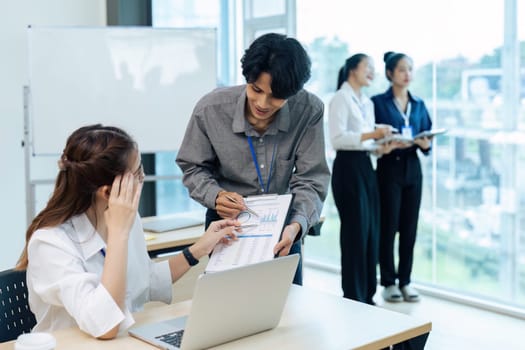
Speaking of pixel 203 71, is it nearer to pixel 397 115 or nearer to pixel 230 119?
pixel 397 115

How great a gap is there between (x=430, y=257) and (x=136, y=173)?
11.0ft

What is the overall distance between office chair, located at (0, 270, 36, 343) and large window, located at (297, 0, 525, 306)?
10.4 ft

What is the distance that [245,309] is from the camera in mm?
1519

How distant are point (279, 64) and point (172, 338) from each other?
2.75 feet

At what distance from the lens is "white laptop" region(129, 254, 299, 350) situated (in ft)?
4.59

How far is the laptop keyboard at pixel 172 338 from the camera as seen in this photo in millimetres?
1539

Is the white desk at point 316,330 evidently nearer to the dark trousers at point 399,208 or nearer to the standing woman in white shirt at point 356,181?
the standing woman in white shirt at point 356,181

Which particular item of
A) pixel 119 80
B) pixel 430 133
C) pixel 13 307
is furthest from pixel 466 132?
pixel 13 307

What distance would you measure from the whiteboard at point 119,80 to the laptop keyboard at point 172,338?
2618 mm

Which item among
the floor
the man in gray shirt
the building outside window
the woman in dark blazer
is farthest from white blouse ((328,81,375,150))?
the man in gray shirt

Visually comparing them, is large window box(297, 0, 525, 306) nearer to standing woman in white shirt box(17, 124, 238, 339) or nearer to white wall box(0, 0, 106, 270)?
white wall box(0, 0, 106, 270)

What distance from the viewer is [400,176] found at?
4250 millimetres

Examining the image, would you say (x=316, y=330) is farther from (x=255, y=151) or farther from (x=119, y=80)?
(x=119, y=80)

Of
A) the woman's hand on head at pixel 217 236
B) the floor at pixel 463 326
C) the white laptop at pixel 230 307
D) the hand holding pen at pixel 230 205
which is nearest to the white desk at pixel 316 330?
the white laptop at pixel 230 307
